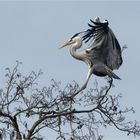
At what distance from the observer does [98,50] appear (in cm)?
1231

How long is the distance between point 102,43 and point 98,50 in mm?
152

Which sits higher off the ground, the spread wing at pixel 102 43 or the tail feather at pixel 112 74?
the spread wing at pixel 102 43

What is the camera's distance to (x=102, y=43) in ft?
40.5

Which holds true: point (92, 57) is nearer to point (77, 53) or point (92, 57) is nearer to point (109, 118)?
point (77, 53)

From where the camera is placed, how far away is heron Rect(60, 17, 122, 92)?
12.1 m

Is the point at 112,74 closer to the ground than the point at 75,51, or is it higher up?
closer to the ground

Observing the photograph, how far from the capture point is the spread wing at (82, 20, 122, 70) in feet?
40.3

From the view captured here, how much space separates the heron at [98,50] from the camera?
12.1 m

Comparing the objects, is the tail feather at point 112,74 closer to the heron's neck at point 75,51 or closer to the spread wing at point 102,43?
the spread wing at point 102,43

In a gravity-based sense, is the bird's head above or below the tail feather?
above

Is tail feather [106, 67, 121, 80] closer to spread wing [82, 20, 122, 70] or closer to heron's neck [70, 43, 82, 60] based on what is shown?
spread wing [82, 20, 122, 70]

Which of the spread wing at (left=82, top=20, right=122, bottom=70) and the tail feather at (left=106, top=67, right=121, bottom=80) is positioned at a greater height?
the spread wing at (left=82, top=20, right=122, bottom=70)

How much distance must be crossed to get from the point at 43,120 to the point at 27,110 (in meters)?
0.34

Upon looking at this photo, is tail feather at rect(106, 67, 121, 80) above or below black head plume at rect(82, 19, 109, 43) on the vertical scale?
below
